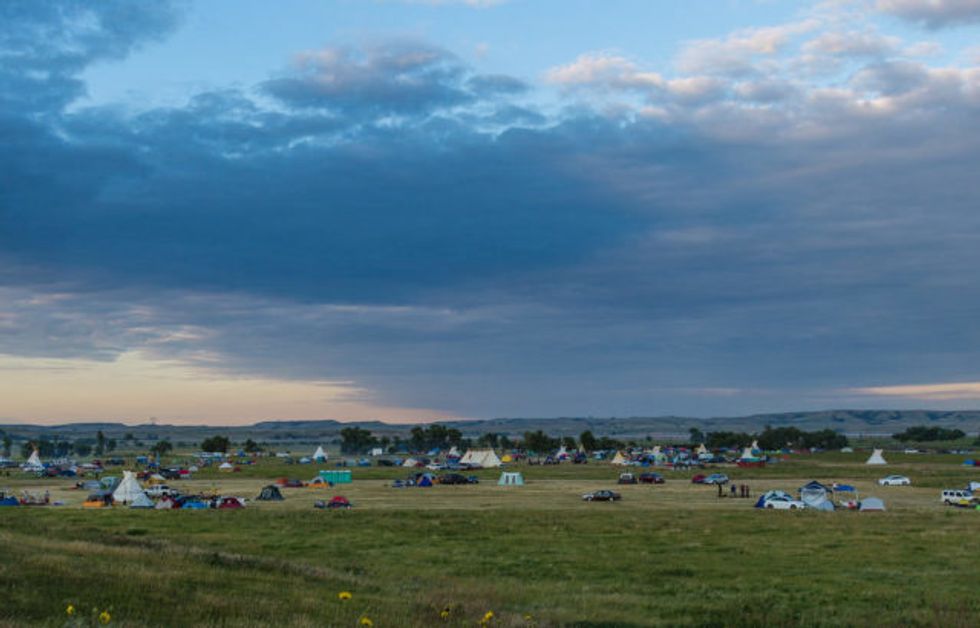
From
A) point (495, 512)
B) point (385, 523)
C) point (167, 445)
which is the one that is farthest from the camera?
point (167, 445)

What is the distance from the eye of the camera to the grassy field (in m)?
21.1

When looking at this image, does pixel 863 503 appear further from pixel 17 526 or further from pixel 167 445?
pixel 167 445

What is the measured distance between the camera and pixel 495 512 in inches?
2251

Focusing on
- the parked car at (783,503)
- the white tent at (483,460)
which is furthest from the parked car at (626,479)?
the white tent at (483,460)

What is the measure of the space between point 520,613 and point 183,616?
27.1 ft

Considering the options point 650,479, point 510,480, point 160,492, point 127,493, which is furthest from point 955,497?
point 127,493

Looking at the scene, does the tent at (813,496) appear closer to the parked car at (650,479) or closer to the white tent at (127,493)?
the parked car at (650,479)

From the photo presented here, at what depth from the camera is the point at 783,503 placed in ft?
203

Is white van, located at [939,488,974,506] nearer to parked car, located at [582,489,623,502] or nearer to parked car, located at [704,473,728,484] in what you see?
parked car, located at [582,489,623,502]

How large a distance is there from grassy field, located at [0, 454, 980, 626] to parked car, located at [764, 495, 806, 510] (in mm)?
A: 2959

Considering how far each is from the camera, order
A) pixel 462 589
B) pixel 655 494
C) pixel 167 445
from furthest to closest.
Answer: pixel 167 445 → pixel 655 494 → pixel 462 589

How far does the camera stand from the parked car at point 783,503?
2413 inches

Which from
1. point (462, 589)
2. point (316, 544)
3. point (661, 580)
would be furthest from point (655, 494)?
point (462, 589)

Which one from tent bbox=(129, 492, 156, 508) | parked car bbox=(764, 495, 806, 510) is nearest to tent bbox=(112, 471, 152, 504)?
tent bbox=(129, 492, 156, 508)
